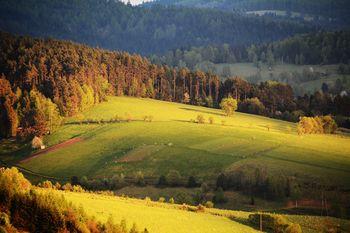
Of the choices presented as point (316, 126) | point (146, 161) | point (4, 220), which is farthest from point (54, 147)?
point (4, 220)

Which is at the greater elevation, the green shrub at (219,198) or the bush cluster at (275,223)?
the bush cluster at (275,223)

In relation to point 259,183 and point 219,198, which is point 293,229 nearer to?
point 219,198

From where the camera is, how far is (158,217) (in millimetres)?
63688

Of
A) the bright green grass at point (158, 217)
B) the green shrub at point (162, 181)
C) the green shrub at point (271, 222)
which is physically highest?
the bright green grass at point (158, 217)

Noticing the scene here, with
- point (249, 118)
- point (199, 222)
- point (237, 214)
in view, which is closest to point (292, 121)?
point (249, 118)

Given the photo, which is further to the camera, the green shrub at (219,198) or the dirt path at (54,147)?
the dirt path at (54,147)

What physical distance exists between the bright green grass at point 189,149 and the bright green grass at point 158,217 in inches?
1485

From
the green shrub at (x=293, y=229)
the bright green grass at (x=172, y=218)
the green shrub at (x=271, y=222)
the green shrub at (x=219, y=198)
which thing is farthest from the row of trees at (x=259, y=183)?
the green shrub at (x=293, y=229)

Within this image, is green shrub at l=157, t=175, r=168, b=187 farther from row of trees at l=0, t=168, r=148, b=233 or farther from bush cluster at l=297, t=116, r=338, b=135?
row of trees at l=0, t=168, r=148, b=233

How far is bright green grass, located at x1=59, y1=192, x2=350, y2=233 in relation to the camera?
59469 millimetres

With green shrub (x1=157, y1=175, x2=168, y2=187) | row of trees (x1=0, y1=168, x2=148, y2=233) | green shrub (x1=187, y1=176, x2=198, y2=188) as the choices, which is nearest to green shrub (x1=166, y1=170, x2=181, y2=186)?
green shrub (x1=157, y1=175, x2=168, y2=187)

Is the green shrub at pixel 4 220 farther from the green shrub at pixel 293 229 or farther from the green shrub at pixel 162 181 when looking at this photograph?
the green shrub at pixel 162 181

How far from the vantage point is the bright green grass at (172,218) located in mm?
59469

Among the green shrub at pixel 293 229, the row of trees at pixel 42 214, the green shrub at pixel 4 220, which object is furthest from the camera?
the green shrub at pixel 293 229
